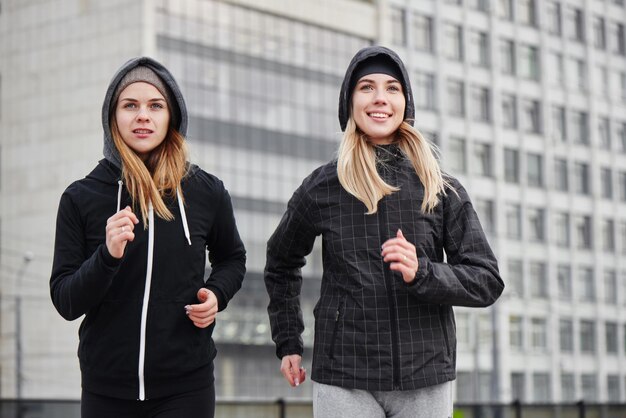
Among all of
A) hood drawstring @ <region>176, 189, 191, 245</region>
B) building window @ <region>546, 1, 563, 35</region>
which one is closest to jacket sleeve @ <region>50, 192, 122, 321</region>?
hood drawstring @ <region>176, 189, 191, 245</region>

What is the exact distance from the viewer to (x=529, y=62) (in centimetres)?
8188

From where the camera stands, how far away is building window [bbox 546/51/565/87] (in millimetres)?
83000

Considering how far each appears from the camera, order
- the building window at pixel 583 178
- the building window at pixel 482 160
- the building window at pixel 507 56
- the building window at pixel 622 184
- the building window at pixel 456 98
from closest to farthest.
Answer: the building window at pixel 456 98 → the building window at pixel 482 160 → the building window at pixel 507 56 → the building window at pixel 583 178 → the building window at pixel 622 184

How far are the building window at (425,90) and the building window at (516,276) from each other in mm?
9724

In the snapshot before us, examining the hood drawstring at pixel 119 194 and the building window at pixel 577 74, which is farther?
the building window at pixel 577 74

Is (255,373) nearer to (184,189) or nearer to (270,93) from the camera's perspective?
(270,93)

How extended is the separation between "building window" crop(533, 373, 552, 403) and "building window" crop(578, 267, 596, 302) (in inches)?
251

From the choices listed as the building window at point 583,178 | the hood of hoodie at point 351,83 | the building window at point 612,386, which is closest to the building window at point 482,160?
the building window at point 583,178

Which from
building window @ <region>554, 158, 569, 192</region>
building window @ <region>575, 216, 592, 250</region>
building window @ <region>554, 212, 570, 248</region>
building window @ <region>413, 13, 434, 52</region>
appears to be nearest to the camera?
building window @ <region>413, 13, 434, 52</region>

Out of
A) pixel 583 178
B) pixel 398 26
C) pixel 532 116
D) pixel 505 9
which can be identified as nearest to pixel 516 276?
pixel 583 178

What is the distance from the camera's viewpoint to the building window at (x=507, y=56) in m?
80.0

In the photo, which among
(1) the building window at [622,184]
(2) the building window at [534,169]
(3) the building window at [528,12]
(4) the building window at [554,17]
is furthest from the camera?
(1) the building window at [622,184]

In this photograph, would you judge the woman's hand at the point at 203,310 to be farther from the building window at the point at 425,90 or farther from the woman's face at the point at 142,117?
the building window at the point at 425,90

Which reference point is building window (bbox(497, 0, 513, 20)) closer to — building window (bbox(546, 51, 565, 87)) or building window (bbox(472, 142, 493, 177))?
building window (bbox(546, 51, 565, 87))
